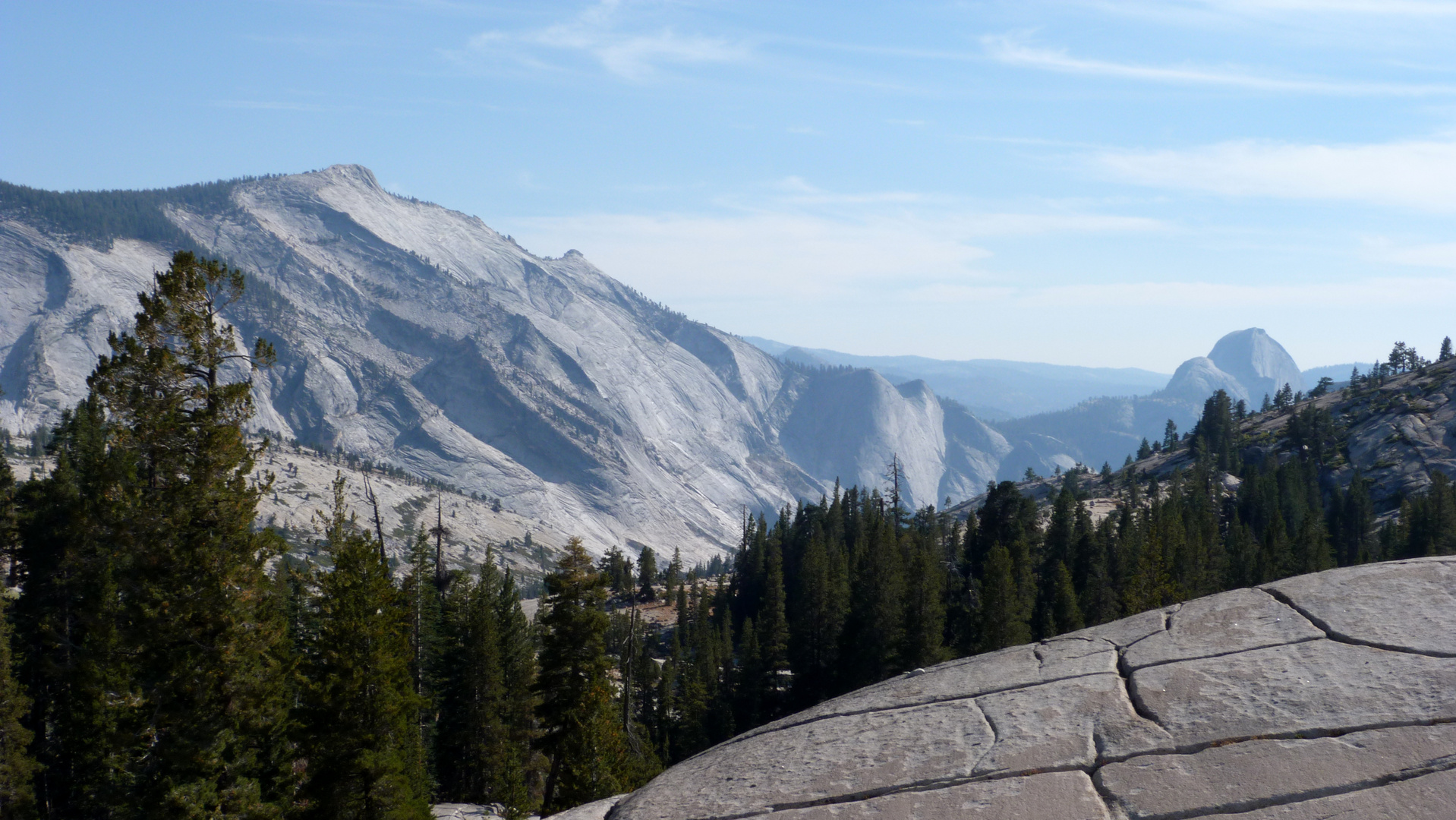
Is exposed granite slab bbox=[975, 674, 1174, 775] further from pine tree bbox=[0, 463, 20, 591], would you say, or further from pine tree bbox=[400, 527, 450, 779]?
pine tree bbox=[0, 463, 20, 591]

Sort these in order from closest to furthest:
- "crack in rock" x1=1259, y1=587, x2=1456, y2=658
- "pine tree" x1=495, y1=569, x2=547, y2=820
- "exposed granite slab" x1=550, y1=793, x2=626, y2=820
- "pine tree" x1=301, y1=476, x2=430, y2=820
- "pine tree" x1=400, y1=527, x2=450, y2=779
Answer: "crack in rock" x1=1259, y1=587, x2=1456, y2=658 < "exposed granite slab" x1=550, y1=793, x2=626, y2=820 < "pine tree" x1=301, y1=476, x2=430, y2=820 < "pine tree" x1=400, y1=527, x2=450, y2=779 < "pine tree" x1=495, y1=569, x2=547, y2=820

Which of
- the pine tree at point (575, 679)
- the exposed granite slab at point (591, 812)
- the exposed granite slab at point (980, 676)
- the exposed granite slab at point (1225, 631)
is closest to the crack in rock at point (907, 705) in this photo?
the exposed granite slab at point (980, 676)

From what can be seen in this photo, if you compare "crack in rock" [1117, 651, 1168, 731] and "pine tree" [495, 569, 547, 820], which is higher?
"crack in rock" [1117, 651, 1168, 731]

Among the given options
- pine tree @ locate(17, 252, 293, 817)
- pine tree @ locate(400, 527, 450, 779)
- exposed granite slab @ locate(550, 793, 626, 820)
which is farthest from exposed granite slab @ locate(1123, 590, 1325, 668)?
pine tree @ locate(400, 527, 450, 779)

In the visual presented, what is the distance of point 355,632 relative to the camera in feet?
83.8

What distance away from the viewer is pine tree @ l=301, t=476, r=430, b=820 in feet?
82.9

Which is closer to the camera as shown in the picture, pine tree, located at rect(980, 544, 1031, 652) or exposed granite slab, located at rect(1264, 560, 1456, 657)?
exposed granite slab, located at rect(1264, 560, 1456, 657)

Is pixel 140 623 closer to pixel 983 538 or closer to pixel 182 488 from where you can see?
pixel 182 488

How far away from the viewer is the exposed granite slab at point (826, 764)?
33.7 feet

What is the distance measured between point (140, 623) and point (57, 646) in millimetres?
22126

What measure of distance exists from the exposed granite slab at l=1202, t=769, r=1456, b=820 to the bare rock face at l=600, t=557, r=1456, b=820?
0.06 ft

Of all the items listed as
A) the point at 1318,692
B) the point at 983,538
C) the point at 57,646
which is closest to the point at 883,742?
the point at 1318,692

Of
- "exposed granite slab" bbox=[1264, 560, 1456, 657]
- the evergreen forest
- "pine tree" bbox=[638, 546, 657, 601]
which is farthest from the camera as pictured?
"pine tree" bbox=[638, 546, 657, 601]

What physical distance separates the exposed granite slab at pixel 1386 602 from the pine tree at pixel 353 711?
75.6 feet
